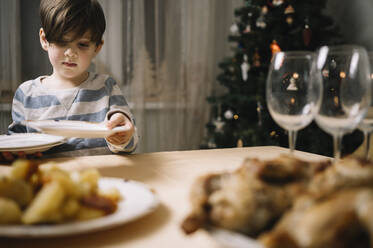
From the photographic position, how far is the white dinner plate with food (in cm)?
81

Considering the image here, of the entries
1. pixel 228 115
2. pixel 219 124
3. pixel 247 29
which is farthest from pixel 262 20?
pixel 219 124

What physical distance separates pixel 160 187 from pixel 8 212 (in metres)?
0.31

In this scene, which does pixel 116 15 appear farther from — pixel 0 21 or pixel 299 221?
pixel 299 221

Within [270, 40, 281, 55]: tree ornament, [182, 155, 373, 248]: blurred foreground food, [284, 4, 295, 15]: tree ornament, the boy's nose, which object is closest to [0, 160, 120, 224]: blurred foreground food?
[182, 155, 373, 248]: blurred foreground food

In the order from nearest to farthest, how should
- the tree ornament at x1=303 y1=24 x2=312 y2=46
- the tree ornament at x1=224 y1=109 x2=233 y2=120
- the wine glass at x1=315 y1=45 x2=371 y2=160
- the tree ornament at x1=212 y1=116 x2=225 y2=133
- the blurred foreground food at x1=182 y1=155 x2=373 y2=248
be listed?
the blurred foreground food at x1=182 y1=155 x2=373 y2=248 < the wine glass at x1=315 y1=45 x2=371 y2=160 < the tree ornament at x1=303 y1=24 x2=312 y2=46 < the tree ornament at x1=224 y1=109 x2=233 y2=120 < the tree ornament at x1=212 y1=116 x2=225 y2=133

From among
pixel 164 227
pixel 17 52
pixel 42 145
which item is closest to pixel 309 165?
pixel 164 227

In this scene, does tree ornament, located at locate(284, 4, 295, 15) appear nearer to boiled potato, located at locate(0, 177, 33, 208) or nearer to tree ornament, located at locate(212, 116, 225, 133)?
tree ornament, located at locate(212, 116, 225, 133)

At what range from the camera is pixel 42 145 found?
0.84 metres

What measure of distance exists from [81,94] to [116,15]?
1.60 m

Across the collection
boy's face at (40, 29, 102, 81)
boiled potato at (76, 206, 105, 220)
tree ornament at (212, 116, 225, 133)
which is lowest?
tree ornament at (212, 116, 225, 133)

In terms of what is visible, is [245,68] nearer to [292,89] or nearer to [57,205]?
[292,89]

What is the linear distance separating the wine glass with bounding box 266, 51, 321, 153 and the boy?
0.57m

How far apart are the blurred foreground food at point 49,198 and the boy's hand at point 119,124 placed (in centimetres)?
44

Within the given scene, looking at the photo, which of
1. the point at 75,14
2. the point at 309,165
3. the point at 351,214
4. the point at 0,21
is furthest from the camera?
the point at 0,21
